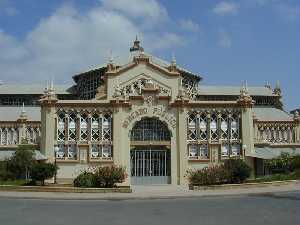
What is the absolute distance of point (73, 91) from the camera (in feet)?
232

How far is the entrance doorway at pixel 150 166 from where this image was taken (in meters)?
51.1

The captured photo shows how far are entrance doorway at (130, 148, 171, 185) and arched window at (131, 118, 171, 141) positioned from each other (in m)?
1.24

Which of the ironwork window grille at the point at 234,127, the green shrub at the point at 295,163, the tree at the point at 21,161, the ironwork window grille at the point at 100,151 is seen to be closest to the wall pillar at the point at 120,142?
the ironwork window grille at the point at 100,151

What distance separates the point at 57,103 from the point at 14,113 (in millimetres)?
19123

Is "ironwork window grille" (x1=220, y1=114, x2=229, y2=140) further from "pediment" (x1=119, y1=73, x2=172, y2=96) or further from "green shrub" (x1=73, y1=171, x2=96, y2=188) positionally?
"green shrub" (x1=73, y1=171, x2=96, y2=188)

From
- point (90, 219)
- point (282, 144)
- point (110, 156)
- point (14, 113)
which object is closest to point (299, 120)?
point (282, 144)

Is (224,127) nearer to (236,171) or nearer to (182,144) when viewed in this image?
(182,144)

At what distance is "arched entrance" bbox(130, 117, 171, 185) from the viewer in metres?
51.2

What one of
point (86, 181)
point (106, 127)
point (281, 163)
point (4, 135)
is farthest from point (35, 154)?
point (281, 163)

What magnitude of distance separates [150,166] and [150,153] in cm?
133

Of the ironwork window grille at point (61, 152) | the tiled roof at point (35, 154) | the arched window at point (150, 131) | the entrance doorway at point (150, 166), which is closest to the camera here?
the tiled roof at point (35, 154)

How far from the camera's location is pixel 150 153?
5175 centimetres

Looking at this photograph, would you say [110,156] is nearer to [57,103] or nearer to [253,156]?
[57,103]

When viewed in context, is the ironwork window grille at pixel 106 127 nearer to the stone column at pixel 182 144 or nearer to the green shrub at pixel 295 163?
the stone column at pixel 182 144
